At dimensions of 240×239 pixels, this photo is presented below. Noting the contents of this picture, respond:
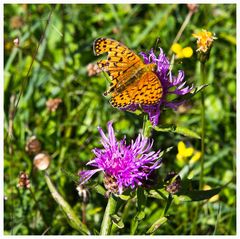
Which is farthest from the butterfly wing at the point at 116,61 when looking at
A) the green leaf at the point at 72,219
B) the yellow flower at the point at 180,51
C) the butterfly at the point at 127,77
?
the yellow flower at the point at 180,51

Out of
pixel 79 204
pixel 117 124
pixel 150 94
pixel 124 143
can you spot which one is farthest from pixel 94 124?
pixel 150 94

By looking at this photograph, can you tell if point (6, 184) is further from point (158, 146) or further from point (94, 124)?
point (158, 146)

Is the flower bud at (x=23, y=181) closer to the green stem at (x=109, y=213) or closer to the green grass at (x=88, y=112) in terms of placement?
the green grass at (x=88, y=112)

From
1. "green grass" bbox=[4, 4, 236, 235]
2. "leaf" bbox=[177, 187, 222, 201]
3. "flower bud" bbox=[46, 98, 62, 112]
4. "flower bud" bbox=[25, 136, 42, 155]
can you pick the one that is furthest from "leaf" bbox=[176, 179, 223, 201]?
"flower bud" bbox=[46, 98, 62, 112]

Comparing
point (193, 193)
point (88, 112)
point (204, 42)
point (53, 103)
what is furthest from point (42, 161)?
point (204, 42)

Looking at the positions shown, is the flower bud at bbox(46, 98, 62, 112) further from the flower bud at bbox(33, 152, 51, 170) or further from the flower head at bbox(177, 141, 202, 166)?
the flower head at bbox(177, 141, 202, 166)

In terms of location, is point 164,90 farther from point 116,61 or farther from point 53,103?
point 53,103
